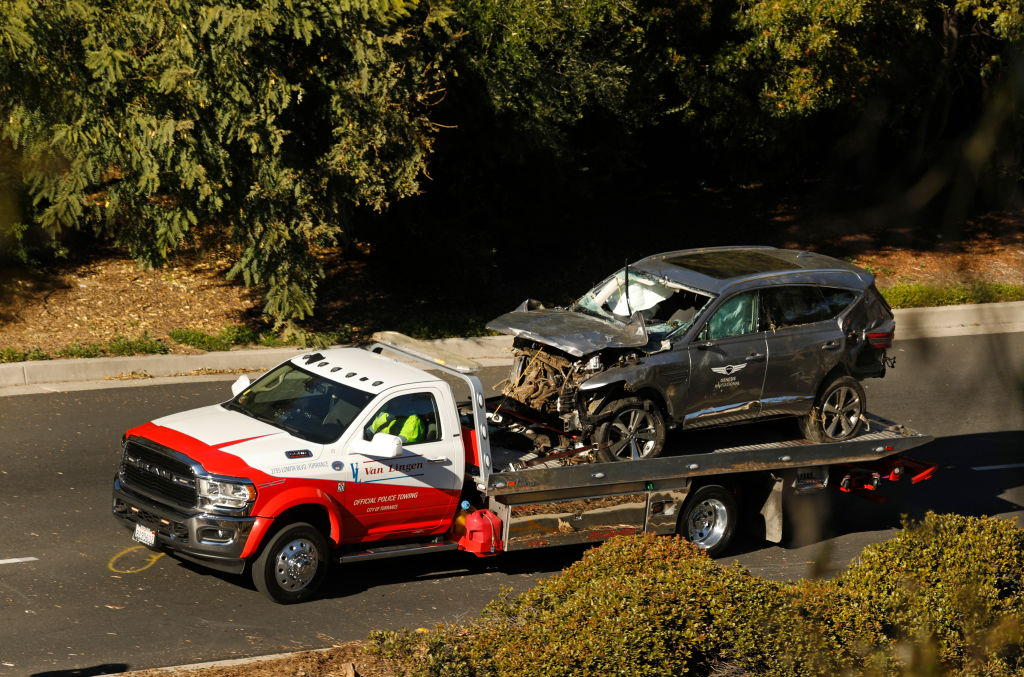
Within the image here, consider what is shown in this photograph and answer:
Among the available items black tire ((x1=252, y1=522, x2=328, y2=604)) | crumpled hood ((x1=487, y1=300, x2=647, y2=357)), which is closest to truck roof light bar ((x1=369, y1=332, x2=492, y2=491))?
crumpled hood ((x1=487, y1=300, x2=647, y2=357))

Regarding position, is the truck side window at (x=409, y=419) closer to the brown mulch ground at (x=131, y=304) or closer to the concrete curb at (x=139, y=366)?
the concrete curb at (x=139, y=366)

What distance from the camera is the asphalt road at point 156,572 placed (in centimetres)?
812

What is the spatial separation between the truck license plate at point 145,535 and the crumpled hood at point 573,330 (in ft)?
11.4

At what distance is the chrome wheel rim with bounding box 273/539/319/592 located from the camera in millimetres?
8898

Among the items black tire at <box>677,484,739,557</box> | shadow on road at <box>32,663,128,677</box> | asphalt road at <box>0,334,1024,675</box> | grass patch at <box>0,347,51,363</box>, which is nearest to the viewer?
shadow on road at <box>32,663,128,677</box>

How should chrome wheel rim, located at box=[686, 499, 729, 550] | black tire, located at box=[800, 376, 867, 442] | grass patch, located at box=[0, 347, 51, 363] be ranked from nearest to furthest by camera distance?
chrome wheel rim, located at box=[686, 499, 729, 550], black tire, located at box=[800, 376, 867, 442], grass patch, located at box=[0, 347, 51, 363]

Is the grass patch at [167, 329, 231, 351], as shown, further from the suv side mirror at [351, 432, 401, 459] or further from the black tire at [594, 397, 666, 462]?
the black tire at [594, 397, 666, 462]

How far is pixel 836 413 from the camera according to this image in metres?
11.4

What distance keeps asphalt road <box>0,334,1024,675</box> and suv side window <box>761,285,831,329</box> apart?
151cm

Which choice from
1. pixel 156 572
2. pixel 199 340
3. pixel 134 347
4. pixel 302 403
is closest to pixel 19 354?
pixel 134 347

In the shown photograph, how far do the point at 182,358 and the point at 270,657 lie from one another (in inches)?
341

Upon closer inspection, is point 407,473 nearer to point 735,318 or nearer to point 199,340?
point 735,318

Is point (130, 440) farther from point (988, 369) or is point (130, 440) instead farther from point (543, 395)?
point (988, 369)

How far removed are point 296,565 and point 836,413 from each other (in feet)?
18.7
